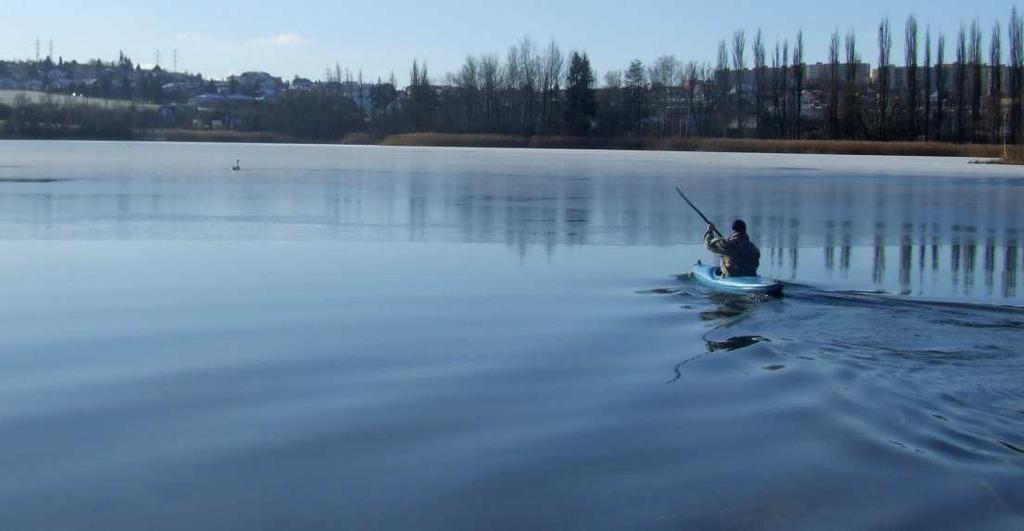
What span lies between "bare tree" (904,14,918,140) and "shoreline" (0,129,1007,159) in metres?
5.68

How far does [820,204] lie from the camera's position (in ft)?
75.2

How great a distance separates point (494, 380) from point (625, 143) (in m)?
61.0

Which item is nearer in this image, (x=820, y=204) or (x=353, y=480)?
(x=353, y=480)

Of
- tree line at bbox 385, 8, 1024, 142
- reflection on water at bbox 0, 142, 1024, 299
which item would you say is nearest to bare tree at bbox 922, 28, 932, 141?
tree line at bbox 385, 8, 1024, 142

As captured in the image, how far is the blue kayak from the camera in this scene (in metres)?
11.1

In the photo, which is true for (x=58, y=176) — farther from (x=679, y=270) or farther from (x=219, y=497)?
(x=219, y=497)

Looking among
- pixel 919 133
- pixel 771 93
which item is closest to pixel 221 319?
pixel 919 133

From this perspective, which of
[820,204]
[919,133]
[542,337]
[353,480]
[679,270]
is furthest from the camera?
[919,133]

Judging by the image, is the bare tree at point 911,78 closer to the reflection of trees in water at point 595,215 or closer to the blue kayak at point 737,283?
the reflection of trees in water at point 595,215

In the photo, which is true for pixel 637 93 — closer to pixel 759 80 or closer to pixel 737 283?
pixel 759 80

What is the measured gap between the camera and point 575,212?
66.6ft

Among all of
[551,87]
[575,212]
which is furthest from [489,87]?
[575,212]

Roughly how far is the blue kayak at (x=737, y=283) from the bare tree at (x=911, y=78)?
178 feet

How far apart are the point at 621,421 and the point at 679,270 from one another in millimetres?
6842
